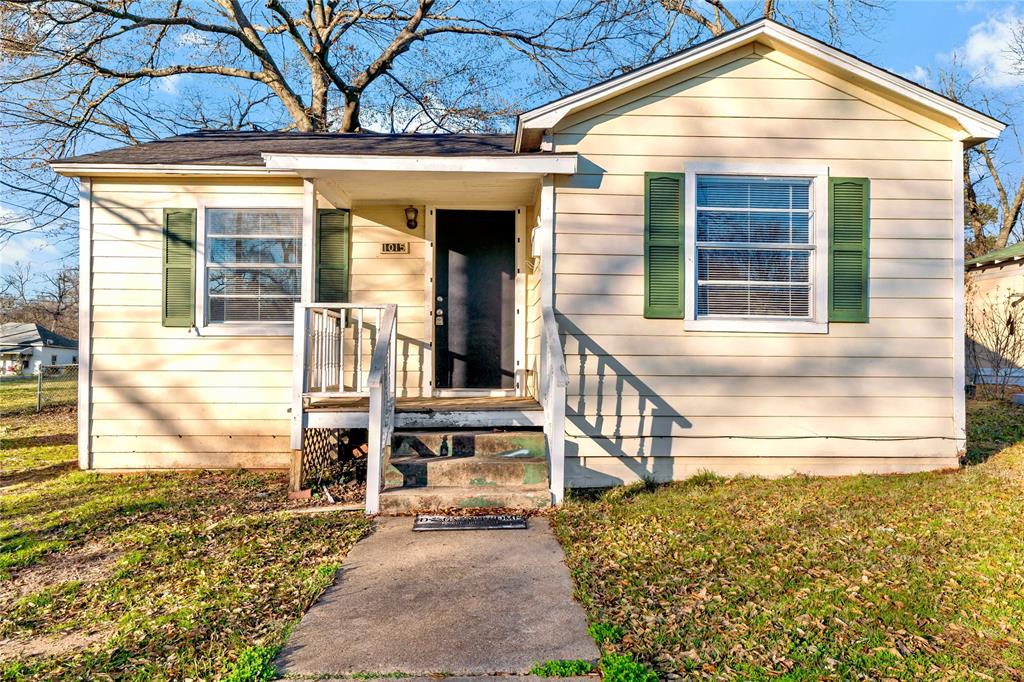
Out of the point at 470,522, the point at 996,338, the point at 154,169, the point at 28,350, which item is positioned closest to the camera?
the point at 470,522

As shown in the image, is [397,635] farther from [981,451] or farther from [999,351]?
[999,351]

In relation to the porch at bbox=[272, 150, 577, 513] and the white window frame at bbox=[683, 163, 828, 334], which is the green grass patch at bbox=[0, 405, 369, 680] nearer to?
the porch at bbox=[272, 150, 577, 513]

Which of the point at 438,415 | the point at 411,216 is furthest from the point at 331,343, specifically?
the point at 411,216

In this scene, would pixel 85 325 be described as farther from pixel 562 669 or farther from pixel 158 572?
pixel 562 669

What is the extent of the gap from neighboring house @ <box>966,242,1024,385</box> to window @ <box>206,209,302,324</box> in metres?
11.0

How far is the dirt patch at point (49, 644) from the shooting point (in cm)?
263

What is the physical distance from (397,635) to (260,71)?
43.9 ft

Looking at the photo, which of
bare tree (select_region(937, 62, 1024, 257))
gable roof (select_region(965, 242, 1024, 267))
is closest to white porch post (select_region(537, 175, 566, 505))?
gable roof (select_region(965, 242, 1024, 267))

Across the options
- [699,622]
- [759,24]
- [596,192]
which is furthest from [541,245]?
[699,622]

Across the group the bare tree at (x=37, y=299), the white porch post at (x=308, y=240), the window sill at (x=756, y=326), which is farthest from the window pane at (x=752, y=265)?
the bare tree at (x=37, y=299)

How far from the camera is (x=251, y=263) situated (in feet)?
20.9

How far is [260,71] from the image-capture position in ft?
42.9

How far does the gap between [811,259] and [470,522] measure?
3.71 metres

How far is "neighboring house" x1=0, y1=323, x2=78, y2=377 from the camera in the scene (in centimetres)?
2471
